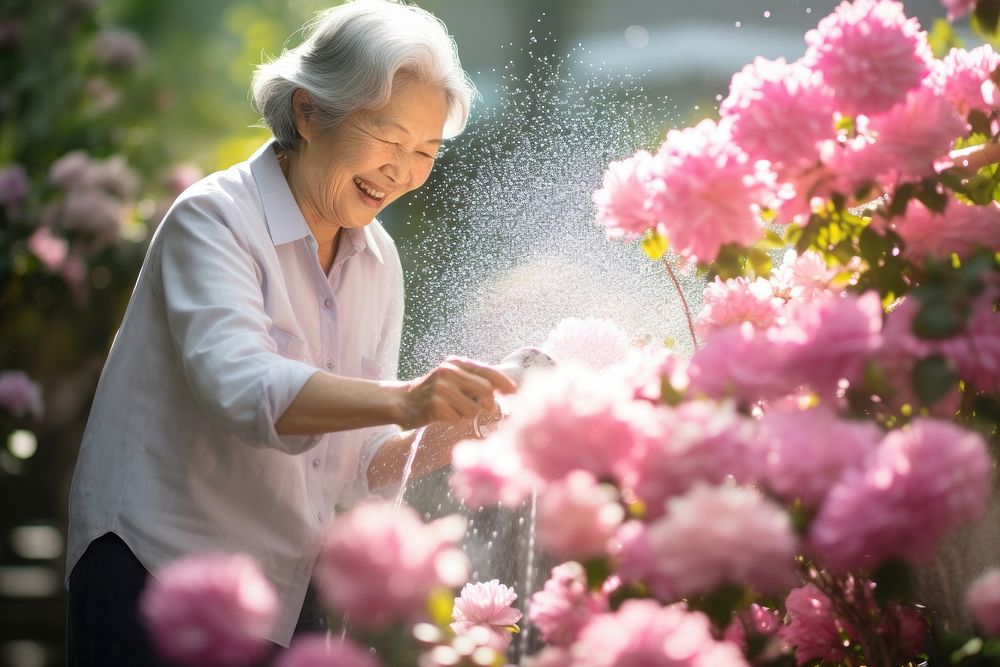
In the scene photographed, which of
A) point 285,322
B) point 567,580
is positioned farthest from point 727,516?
point 285,322

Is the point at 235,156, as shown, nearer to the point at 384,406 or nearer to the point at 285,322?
the point at 285,322

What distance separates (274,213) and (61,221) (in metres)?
1.74

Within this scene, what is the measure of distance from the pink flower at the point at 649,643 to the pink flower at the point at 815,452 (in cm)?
15

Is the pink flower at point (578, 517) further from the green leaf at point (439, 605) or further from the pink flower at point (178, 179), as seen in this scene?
the pink flower at point (178, 179)

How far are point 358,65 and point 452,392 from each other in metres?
0.76

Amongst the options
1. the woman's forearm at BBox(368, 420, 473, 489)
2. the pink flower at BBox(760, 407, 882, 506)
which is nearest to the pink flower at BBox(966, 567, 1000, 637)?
the pink flower at BBox(760, 407, 882, 506)

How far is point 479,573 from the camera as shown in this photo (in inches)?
85.0

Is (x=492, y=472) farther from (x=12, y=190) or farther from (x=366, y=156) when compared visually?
(x=12, y=190)

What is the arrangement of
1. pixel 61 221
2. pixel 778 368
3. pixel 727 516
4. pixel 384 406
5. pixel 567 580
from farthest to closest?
pixel 61 221, pixel 384 406, pixel 567 580, pixel 778 368, pixel 727 516

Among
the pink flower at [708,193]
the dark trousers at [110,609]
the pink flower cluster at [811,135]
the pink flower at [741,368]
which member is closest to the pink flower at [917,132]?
the pink flower cluster at [811,135]

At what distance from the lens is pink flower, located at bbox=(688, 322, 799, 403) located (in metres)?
1.00

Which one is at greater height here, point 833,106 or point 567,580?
point 833,106

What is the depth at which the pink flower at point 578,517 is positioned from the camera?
2.89 feet

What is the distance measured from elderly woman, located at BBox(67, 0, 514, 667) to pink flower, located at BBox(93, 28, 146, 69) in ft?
5.68
